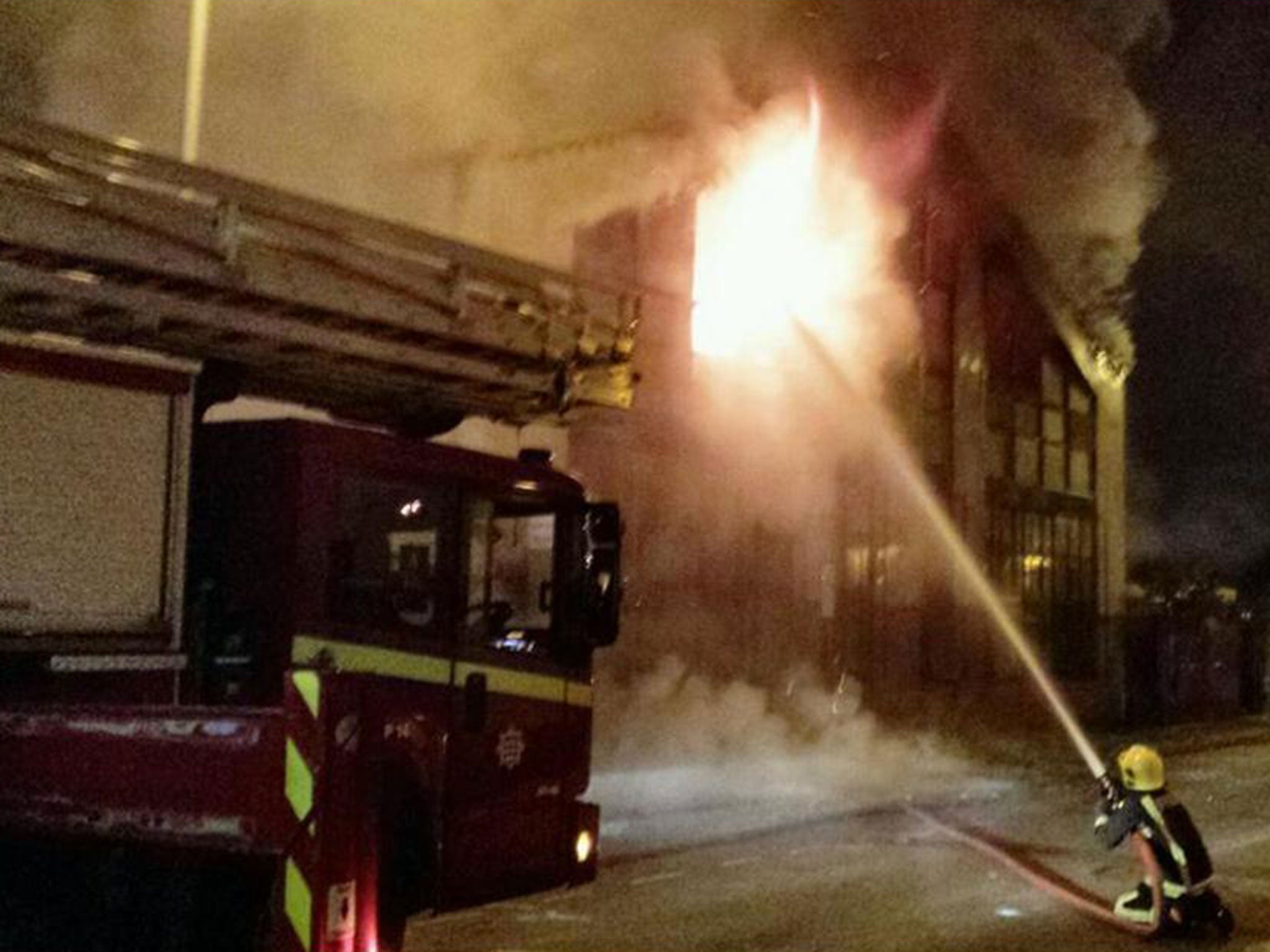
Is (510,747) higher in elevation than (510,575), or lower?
lower

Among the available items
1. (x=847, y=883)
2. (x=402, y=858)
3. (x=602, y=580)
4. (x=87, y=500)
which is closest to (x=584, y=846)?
(x=602, y=580)

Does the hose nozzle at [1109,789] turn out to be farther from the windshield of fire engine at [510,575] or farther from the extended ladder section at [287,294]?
the windshield of fire engine at [510,575]

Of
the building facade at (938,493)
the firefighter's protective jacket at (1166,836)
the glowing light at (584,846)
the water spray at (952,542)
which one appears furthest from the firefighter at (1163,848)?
the water spray at (952,542)

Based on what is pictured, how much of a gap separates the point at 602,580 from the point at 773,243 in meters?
9.18

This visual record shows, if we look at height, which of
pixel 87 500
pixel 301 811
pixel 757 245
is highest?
pixel 757 245

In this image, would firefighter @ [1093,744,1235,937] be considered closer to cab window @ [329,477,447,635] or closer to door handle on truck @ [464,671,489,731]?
door handle on truck @ [464,671,489,731]

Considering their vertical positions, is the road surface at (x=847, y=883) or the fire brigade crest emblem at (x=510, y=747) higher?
the fire brigade crest emblem at (x=510, y=747)

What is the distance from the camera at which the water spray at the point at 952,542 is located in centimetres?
1471

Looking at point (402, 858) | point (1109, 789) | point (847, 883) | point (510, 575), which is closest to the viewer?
point (402, 858)

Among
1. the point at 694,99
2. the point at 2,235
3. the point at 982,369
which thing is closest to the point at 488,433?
the point at 694,99

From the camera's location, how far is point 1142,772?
6492mm

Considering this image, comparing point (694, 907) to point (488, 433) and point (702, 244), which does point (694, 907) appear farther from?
point (702, 244)

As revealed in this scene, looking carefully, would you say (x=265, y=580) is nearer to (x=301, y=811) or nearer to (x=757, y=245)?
(x=301, y=811)

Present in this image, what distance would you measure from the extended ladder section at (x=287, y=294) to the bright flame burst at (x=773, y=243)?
24.2 ft
